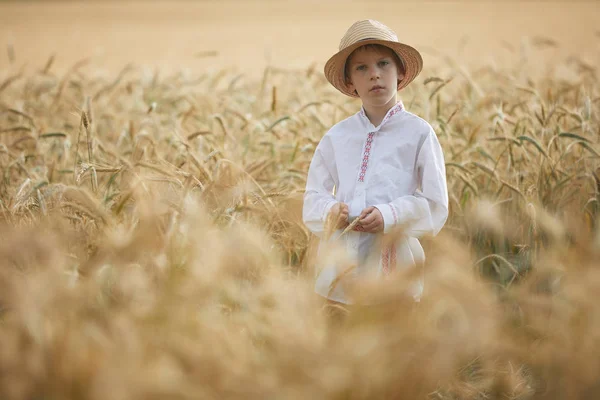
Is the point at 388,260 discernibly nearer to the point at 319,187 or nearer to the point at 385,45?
the point at 319,187

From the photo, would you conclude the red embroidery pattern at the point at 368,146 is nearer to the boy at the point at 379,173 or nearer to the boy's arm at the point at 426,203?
the boy at the point at 379,173

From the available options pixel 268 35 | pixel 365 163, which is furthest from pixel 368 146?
pixel 268 35

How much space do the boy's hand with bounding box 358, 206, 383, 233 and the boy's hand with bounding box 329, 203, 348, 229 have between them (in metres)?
0.06

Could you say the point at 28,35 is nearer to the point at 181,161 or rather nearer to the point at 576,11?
the point at 576,11

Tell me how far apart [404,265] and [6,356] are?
1.18 metres

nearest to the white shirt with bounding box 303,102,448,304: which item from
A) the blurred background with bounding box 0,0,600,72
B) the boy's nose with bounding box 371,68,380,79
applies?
the boy's nose with bounding box 371,68,380,79

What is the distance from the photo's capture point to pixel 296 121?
123 inches

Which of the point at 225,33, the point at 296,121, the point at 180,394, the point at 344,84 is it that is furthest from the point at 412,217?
the point at 225,33

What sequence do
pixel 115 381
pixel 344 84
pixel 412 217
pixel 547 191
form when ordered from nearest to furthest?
pixel 115 381, pixel 412 217, pixel 344 84, pixel 547 191

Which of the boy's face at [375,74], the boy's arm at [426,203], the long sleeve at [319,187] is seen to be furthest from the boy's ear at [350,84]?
the boy's arm at [426,203]

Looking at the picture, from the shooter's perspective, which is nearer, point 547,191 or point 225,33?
point 547,191

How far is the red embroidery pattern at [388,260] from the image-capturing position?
191 centimetres

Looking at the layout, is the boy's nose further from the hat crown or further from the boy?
the hat crown

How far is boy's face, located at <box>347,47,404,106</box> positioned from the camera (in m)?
1.95
